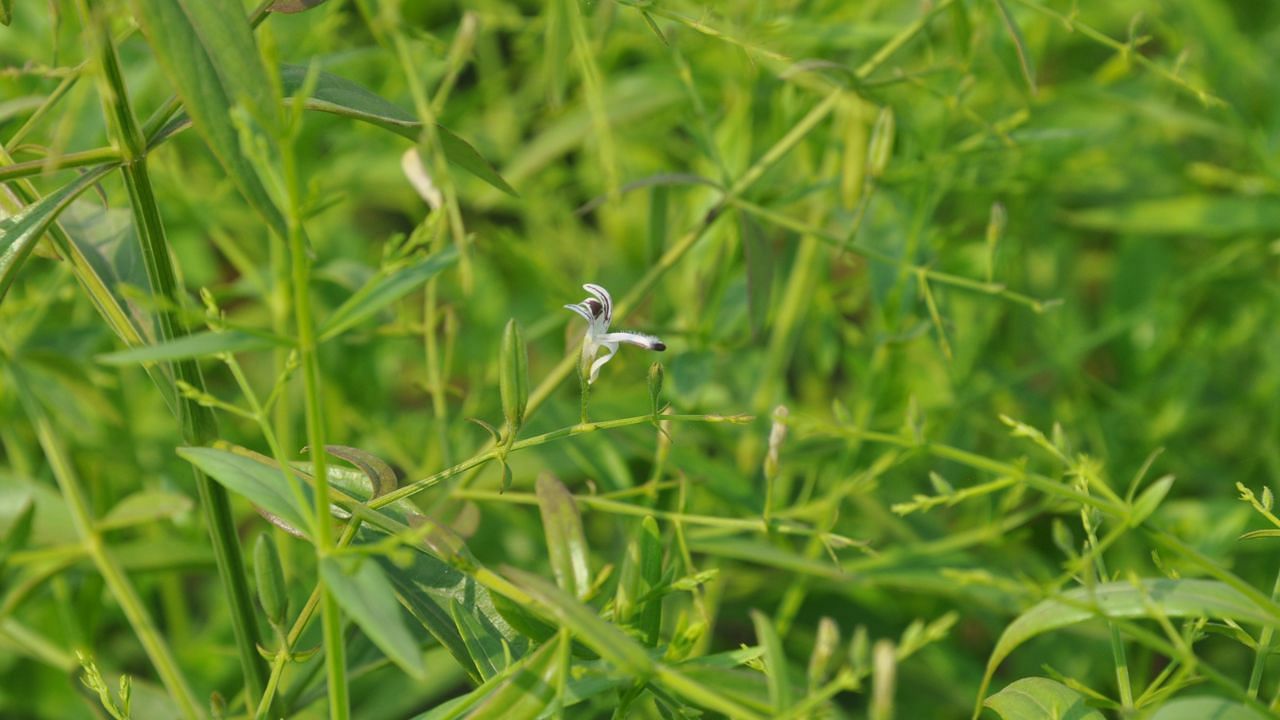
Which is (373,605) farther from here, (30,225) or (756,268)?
(756,268)

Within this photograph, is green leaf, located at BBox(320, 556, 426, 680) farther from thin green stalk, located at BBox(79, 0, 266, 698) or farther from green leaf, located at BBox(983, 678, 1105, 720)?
green leaf, located at BBox(983, 678, 1105, 720)

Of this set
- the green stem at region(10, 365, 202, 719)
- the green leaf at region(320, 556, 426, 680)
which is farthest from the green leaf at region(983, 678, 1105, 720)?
the green stem at region(10, 365, 202, 719)

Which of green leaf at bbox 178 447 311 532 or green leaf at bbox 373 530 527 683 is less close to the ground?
green leaf at bbox 178 447 311 532

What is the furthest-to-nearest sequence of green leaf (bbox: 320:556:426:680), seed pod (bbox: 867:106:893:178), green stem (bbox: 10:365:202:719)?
seed pod (bbox: 867:106:893:178) → green stem (bbox: 10:365:202:719) → green leaf (bbox: 320:556:426:680)

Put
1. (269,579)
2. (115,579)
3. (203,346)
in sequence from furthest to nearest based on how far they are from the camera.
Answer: (115,579) < (269,579) < (203,346)

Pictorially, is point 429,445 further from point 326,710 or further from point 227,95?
point 227,95

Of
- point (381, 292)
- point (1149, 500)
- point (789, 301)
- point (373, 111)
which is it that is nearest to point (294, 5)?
point (373, 111)
